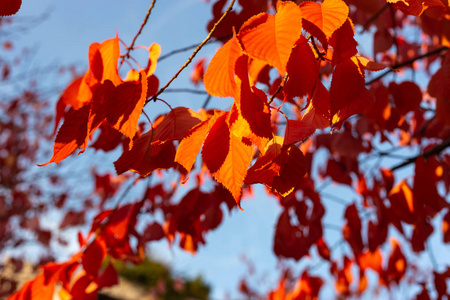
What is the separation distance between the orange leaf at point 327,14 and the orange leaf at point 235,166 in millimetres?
224

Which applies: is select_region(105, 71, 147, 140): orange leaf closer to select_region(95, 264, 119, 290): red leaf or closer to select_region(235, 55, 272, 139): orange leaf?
select_region(235, 55, 272, 139): orange leaf

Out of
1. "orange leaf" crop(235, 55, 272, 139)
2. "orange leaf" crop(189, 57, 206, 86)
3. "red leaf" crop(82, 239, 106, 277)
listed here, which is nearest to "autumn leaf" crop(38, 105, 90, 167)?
"orange leaf" crop(235, 55, 272, 139)

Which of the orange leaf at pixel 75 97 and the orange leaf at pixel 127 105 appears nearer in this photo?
the orange leaf at pixel 127 105

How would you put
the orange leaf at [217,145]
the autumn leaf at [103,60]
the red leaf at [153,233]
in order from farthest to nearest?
1. the red leaf at [153,233]
2. the autumn leaf at [103,60]
3. the orange leaf at [217,145]

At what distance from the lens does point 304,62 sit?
61 centimetres

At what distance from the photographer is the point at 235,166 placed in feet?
2.04

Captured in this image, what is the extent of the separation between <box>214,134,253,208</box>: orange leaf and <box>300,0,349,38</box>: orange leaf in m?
0.22

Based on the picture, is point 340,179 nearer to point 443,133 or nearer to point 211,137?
point 443,133

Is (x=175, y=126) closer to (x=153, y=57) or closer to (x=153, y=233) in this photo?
(x=153, y=57)

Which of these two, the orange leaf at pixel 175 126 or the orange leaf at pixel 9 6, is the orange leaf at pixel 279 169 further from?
the orange leaf at pixel 9 6

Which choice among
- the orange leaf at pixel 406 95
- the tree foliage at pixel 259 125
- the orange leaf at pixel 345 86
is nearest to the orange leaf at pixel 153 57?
the tree foliage at pixel 259 125

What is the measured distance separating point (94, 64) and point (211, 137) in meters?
0.42

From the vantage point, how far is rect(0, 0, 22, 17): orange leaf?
617mm

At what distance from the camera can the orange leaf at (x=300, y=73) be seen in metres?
0.61
